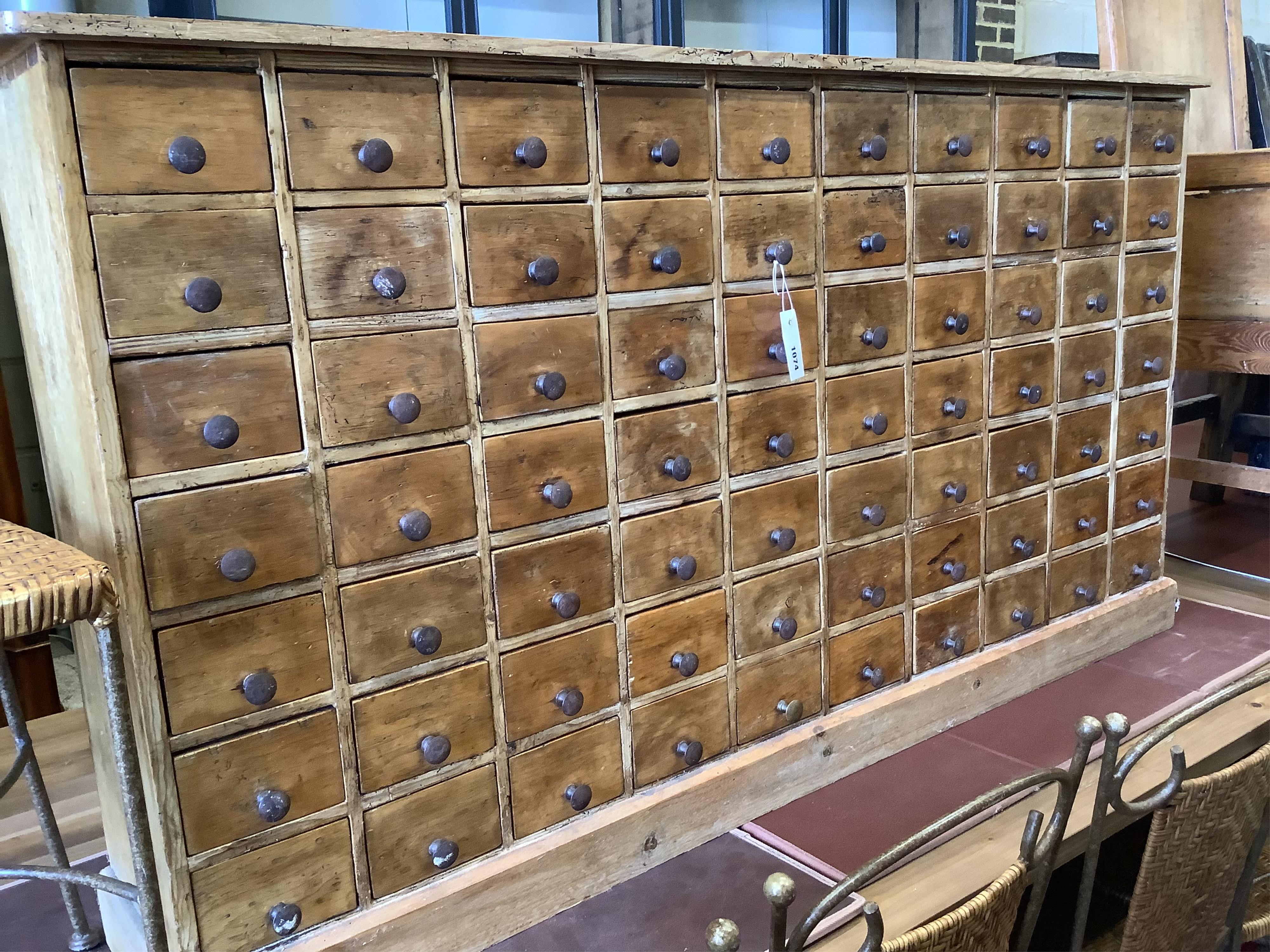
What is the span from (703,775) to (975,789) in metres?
0.59

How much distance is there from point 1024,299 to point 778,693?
1.06 metres

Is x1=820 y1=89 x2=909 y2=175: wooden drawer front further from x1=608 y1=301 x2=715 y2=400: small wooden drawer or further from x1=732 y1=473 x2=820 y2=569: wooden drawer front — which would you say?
x1=732 y1=473 x2=820 y2=569: wooden drawer front

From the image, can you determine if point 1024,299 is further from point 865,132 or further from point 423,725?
point 423,725

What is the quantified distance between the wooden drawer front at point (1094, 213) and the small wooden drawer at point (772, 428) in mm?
874

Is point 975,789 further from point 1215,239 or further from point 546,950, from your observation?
point 1215,239

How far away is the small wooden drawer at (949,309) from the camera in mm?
2184

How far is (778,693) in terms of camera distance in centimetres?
211

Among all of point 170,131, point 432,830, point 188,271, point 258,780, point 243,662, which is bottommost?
point 432,830

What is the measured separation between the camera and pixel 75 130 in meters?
1.26

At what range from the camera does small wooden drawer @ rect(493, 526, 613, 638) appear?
5.61ft

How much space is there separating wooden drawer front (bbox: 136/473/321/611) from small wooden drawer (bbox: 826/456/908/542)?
106 cm

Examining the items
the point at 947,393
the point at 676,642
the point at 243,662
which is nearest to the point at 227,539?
the point at 243,662

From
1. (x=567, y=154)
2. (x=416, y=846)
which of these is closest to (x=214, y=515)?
(x=416, y=846)

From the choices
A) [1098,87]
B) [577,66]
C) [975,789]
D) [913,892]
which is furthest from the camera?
[1098,87]
